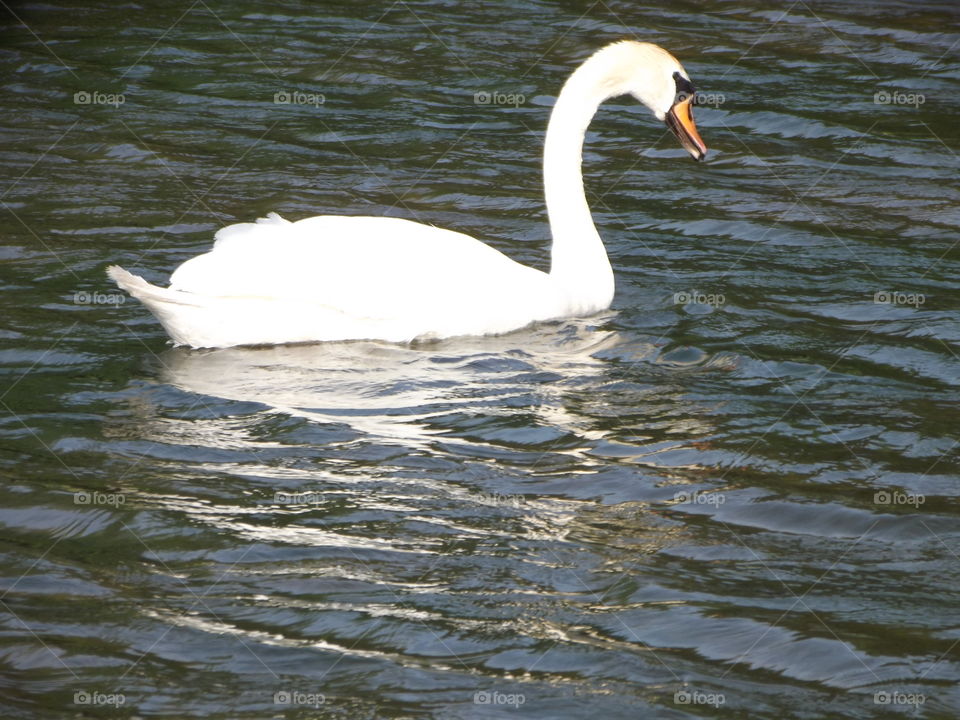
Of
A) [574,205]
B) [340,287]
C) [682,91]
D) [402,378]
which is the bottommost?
[402,378]

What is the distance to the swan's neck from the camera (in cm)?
879

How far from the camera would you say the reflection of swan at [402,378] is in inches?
284

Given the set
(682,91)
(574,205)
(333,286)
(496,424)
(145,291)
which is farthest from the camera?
(682,91)

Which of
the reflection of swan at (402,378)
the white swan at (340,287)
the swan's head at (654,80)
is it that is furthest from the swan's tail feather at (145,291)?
the swan's head at (654,80)

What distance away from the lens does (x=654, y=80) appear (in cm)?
900

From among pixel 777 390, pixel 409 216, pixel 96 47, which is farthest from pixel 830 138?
pixel 96 47

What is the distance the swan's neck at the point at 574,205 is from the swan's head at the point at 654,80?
9 centimetres

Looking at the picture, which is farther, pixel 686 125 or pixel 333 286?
pixel 686 125

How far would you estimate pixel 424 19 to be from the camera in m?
14.9

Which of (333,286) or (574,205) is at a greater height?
(574,205)

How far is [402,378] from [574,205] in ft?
6.22

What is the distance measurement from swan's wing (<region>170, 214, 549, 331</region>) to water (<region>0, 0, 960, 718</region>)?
28 cm

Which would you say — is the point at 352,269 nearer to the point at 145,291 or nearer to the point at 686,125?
the point at 145,291

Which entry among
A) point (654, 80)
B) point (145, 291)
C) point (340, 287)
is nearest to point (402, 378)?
point (340, 287)
